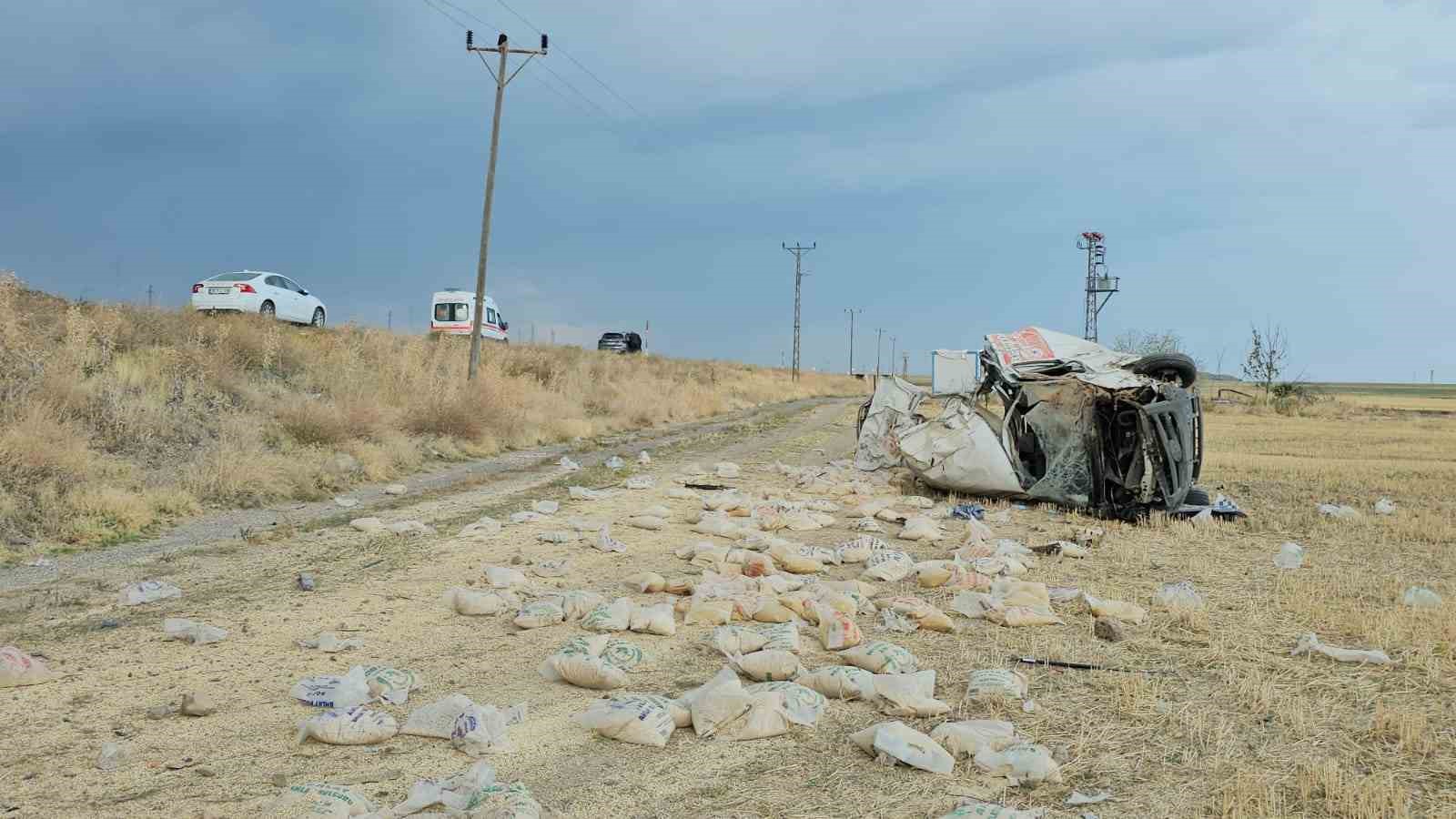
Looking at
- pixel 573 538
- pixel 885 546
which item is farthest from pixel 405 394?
pixel 885 546

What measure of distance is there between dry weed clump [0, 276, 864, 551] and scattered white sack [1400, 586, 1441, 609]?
9.81m

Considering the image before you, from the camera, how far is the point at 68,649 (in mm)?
5109

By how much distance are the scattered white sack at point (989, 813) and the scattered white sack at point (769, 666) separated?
Result: 150cm

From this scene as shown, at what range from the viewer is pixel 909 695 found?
4352 millimetres

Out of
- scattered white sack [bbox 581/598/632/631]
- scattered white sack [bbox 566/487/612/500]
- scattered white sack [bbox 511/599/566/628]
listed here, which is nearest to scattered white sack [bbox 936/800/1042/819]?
scattered white sack [bbox 581/598/632/631]

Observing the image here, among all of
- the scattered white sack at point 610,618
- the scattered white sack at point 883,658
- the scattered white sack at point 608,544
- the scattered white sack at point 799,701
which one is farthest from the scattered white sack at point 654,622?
the scattered white sack at point 608,544

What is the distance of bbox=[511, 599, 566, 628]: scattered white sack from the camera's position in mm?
5641

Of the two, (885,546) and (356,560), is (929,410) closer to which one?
(885,546)

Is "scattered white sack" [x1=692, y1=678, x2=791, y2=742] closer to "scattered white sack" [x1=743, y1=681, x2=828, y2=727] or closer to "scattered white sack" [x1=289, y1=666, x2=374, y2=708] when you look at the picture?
"scattered white sack" [x1=743, y1=681, x2=828, y2=727]

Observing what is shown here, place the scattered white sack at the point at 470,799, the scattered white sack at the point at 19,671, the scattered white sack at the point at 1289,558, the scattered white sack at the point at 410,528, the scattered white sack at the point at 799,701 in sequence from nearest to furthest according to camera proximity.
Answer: the scattered white sack at the point at 470,799 → the scattered white sack at the point at 799,701 → the scattered white sack at the point at 19,671 → the scattered white sack at the point at 1289,558 → the scattered white sack at the point at 410,528

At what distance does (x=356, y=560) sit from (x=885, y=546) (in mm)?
4249

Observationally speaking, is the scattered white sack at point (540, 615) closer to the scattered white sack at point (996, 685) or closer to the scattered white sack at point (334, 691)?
the scattered white sack at point (334, 691)

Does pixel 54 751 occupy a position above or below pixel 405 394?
below

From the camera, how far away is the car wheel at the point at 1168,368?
36.4 feet
